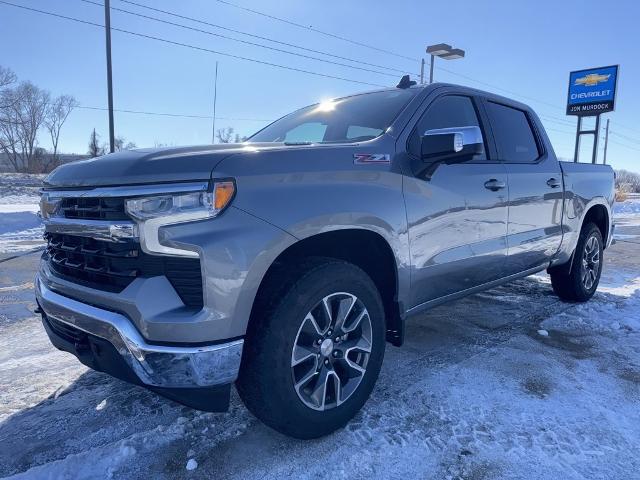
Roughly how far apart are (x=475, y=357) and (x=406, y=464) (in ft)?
4.96

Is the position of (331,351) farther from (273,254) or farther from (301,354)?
(273,254)

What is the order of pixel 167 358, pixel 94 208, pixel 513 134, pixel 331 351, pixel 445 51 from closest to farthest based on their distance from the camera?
pixel 167 358 → pixel 94 208 → pixel 331 351 → pixel 513 134 → pixel 445 51

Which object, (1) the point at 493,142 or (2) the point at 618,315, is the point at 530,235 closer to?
(1) the point at 493,142

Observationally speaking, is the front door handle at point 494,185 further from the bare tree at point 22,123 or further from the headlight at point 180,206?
the bare tree at point 22,123

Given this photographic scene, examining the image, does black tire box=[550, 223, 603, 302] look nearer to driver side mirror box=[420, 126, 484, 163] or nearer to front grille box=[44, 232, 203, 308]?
driver side mirror box=[420, 126, 484, 163]

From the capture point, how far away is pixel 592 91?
18.5m

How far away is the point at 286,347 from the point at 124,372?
2.31 ft

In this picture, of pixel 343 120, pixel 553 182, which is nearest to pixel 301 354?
pixel 343 120

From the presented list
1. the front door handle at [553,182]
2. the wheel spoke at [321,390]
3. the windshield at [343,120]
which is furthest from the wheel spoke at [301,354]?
the front door handle at [553,182]

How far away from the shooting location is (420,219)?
2.78m

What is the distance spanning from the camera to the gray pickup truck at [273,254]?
1935mm

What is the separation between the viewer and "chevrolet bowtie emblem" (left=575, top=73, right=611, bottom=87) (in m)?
18.2

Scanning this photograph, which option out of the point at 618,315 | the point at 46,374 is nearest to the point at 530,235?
the point at 618,315

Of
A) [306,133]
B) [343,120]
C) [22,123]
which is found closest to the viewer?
[343,120]
